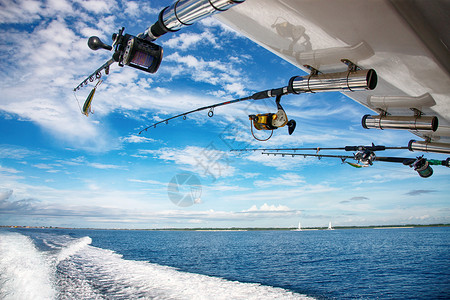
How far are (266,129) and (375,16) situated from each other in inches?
76.9

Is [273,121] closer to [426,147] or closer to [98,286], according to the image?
[426,147]

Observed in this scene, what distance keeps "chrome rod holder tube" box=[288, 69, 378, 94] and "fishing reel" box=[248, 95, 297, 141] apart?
34 centimetres

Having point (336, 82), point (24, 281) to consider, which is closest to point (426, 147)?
point (336, 82)

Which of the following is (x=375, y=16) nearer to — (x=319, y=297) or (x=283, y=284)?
(x=319, y=297)

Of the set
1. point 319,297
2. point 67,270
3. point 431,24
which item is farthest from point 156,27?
point 67,270

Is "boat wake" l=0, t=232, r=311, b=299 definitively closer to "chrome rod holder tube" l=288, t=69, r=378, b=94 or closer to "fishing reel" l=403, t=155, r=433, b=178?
"fishing reel" l=403, t=155, r=433, b=178

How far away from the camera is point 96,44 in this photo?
246 cm

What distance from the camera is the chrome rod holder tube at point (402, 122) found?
4.36m

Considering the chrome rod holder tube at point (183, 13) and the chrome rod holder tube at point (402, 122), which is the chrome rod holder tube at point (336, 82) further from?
the chrome rod holder tube at point (402, 122)

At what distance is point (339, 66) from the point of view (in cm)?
358

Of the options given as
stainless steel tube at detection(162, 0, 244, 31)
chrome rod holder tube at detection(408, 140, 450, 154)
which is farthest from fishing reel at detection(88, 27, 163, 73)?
chrome rod holder tube at detection(408, 140, 450, 154)

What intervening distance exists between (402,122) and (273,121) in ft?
8.14

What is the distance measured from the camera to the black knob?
2.43 m

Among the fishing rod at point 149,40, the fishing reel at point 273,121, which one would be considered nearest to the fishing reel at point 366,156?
the fishing reel at point 273,121
